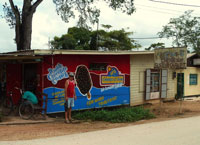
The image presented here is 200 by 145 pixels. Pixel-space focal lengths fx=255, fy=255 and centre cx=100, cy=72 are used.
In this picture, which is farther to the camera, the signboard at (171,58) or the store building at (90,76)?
the signboard at (171,58)

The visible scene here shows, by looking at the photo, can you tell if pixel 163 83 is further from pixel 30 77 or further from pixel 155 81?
pixel 30 77

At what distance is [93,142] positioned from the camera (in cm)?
596

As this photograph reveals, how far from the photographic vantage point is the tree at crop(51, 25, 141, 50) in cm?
3378

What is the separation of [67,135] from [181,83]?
443 inches

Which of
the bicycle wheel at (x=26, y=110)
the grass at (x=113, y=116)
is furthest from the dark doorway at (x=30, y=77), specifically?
the grass at (x=113, y=116)

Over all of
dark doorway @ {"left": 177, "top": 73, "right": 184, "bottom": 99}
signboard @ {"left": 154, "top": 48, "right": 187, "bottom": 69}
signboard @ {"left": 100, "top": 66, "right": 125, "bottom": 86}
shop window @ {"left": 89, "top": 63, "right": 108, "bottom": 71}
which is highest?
signboard @ {"left": 154, "top": 48, "right": 187, "bottom": 69}

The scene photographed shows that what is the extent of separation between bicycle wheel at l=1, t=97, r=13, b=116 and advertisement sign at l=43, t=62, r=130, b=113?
4.69 feet

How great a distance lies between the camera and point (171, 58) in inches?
Result: 431

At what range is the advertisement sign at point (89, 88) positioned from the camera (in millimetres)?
9555

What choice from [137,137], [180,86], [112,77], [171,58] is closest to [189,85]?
[180,86]

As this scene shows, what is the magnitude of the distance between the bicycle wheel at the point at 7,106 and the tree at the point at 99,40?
75.3 ft

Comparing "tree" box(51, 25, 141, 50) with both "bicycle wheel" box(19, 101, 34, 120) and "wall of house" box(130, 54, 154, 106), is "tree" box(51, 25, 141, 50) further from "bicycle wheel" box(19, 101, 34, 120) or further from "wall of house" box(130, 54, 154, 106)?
"bicycle wheel" box(19, 101, 34, 120)

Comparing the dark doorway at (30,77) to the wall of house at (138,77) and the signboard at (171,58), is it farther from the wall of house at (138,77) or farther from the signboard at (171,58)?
the signboard at (171,58)

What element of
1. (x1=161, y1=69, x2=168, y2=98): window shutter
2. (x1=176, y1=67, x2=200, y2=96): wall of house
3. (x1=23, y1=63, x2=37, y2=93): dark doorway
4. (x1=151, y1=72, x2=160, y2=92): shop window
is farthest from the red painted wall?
(x1=176, y1=67, x2=200, y2=96): wall of house
